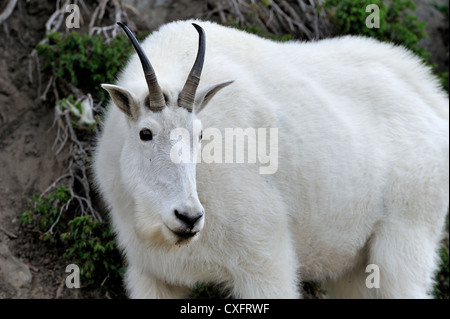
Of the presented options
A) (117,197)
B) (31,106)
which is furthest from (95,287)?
(31,106)

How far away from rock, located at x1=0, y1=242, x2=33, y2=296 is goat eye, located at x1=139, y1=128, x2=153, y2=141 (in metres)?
2.48

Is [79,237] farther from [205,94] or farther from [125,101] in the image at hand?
[205,94]

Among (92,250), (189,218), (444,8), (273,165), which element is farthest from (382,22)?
(189,218)

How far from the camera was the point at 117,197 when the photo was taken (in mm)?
4645

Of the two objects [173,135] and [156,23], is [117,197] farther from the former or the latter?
[156,23]

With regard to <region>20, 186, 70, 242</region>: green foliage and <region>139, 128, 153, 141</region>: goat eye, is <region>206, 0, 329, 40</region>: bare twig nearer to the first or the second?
<region>20, 186, 70, 242</region>: green foliage

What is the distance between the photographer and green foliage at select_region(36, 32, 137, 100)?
258 inches

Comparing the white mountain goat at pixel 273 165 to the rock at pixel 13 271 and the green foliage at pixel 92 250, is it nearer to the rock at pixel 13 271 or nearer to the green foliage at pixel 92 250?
the green foliage at pixel 92 250

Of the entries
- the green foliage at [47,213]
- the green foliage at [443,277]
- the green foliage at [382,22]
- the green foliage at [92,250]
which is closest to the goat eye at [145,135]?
the green foliage at [92,250]

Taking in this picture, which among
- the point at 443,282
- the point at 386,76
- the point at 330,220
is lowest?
the point at 443,282

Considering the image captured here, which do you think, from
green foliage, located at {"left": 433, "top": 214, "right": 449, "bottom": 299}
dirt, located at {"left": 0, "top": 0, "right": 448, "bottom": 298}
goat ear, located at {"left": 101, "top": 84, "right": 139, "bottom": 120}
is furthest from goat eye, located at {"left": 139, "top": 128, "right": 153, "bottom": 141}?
green foliage, located at {"left": 433, "top": 214, "right": 449, "bottom": 299}

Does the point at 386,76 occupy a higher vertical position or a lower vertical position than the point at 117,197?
higher

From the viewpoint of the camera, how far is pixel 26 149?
677 cm
